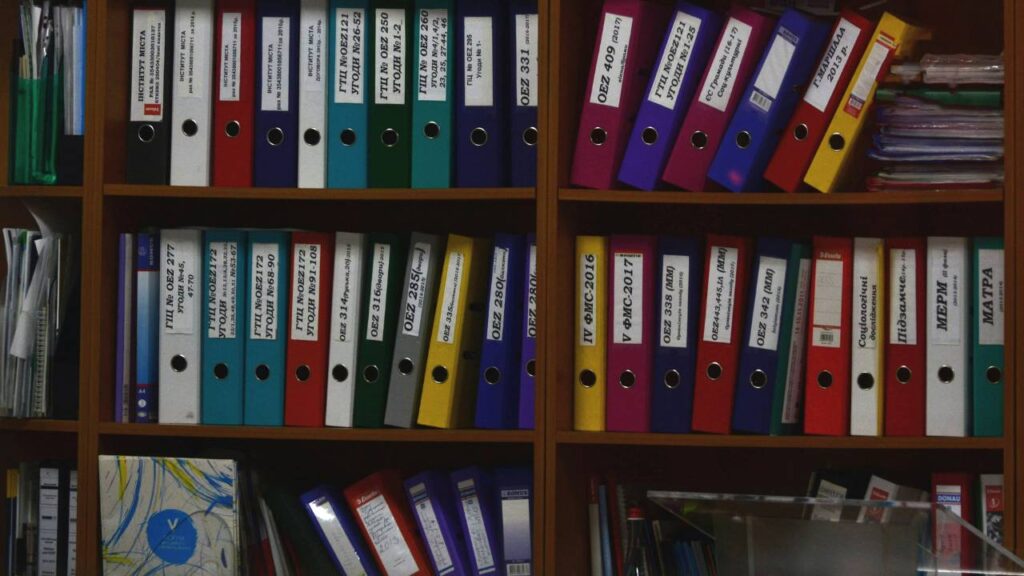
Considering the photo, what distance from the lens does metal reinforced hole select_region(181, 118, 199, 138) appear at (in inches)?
82.0

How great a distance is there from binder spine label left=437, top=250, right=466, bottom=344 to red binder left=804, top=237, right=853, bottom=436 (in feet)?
2.03

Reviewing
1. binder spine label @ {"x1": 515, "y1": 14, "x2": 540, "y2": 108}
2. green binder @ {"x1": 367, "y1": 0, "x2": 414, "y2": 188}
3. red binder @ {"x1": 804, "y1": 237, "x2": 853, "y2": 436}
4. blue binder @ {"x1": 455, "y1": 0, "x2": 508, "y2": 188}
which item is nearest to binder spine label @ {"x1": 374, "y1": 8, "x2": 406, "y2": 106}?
green binder @ {"x1": 367, "y1": 0, "x2": 414, "y2": 188}

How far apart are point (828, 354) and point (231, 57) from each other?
1175 mm

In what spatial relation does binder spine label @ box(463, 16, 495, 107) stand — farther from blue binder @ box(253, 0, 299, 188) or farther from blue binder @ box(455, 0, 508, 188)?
blue binder @ box(253, 0, 299, 188)

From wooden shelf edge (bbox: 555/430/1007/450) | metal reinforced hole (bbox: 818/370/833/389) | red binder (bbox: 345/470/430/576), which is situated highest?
metal reinforced hole (bbox: 818/370/833/389)

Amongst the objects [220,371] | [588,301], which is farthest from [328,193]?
[588,301]

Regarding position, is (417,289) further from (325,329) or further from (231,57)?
(231,57)

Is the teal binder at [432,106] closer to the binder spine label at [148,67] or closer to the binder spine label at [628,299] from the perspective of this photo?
the binder spine label at [628,299]

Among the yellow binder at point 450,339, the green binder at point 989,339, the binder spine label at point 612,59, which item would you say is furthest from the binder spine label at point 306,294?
the green binder at point 989,339

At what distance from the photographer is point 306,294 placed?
2.07 m

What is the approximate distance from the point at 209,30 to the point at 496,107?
534mm

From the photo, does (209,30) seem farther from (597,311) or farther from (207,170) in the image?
(597,311)

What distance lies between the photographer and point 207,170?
2.09m

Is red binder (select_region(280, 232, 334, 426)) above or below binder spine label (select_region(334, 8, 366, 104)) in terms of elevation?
below
